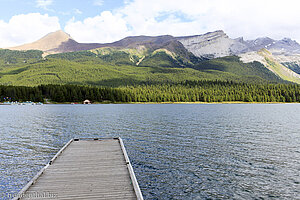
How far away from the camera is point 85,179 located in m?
18.1

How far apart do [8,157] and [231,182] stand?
95.6 feet

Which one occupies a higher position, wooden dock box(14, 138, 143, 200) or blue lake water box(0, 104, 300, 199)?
wooden dock box(14, 138, 143, 200)

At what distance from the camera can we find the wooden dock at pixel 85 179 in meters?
14.9

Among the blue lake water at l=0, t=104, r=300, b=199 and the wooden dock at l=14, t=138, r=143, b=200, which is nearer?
the wooden dock at l=14, t=138, r=143, b=200

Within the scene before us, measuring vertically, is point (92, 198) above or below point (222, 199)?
above

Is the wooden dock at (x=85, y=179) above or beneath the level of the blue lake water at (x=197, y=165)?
above

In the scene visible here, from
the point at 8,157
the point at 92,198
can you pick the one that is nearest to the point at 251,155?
the point at 92,198

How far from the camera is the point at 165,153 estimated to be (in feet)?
107

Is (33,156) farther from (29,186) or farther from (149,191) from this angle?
(149,191)

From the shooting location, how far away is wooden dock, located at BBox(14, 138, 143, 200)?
48.9ft

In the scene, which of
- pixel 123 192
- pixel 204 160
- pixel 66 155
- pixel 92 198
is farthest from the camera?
pixel 204 160

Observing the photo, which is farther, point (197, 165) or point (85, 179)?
point (197, 165)

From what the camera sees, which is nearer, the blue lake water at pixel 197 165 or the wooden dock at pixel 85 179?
the wooden dock at pixel 85 179

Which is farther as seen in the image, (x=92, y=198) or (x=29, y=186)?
(x=29, y=186)
